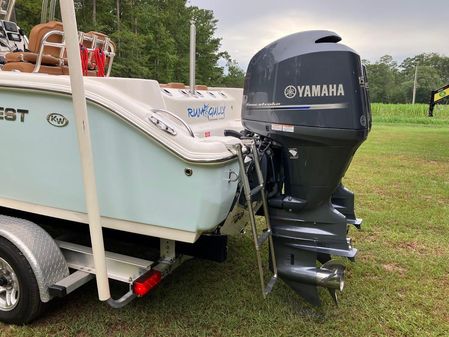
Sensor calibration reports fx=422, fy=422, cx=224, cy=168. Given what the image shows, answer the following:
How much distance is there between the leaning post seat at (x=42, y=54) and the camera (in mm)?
2812

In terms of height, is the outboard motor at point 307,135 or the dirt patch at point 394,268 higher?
the outboard motor at point 307,135

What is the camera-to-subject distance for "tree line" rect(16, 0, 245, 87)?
21866mm

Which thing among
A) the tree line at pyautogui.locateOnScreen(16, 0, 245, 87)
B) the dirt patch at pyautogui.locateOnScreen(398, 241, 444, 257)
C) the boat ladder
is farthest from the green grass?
the boat ladder

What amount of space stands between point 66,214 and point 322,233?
4.98 ft

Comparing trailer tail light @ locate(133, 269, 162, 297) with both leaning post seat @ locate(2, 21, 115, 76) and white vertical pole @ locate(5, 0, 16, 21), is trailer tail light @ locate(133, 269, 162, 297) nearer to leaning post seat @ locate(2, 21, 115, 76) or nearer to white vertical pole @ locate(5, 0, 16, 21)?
leaning post seat @ locate(2, 21, 115, 76)

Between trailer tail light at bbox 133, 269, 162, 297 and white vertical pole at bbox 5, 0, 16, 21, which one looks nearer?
trailer tail light at bbox 133, 269, 162, 297

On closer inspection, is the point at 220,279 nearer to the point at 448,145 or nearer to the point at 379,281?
the point at 379,281

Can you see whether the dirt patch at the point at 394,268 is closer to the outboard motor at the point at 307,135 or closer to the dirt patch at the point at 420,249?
the dirt patch at the point at 420,249

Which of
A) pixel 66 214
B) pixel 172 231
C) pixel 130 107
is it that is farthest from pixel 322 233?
pixel 66 214

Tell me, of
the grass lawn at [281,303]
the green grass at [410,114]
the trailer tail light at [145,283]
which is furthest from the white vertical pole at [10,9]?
the green grass at [410,114]

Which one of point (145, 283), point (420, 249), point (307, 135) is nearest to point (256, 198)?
point (307, 135)

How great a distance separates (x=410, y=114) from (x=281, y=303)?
29150mm

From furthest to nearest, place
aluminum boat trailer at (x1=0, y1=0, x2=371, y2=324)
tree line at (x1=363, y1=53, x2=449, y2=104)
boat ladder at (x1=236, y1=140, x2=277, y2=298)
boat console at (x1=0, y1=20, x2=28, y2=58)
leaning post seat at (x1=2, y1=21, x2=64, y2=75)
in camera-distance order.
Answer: tree line at (x1=363, y1=53, x2=449, y2=104) → boat console at (x1=0, y1=20, x2=28, y2=58) → leaning post seat at (x1=2, y1=21, x2=64, y2=75) → boat ladder at (x1=236, y1=140, x2=277, y2=298) → aluminum boat trailer at (x1=0, y1=0, x2=371, y2=324)

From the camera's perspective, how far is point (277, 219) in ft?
8.65
